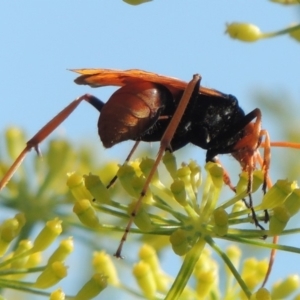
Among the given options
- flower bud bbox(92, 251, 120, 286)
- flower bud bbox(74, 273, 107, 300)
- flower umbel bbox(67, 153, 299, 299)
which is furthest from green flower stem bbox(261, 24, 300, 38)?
flower bud bbox(92, 251, 120, 286)

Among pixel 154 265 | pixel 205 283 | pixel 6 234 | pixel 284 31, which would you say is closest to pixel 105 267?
pixel 154 265

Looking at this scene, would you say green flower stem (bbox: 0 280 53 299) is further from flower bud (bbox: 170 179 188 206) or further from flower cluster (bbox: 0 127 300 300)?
flower bud (bbox: 170 179 188 206)

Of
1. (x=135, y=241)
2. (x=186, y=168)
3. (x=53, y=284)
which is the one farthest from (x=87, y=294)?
(x=135, y=241)

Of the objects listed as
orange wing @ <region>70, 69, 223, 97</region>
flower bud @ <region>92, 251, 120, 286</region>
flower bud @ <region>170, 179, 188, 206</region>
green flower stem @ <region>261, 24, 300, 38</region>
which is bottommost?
flower bud @ <region>92, 251, 120, 286</region>

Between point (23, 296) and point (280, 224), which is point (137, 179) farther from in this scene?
point (23, 296)

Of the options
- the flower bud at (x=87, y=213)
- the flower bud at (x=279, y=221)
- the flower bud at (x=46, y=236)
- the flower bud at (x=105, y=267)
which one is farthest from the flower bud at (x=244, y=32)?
the flower bud at (x=105, y=267)

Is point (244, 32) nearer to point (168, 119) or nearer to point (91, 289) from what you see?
point (168, 119)
